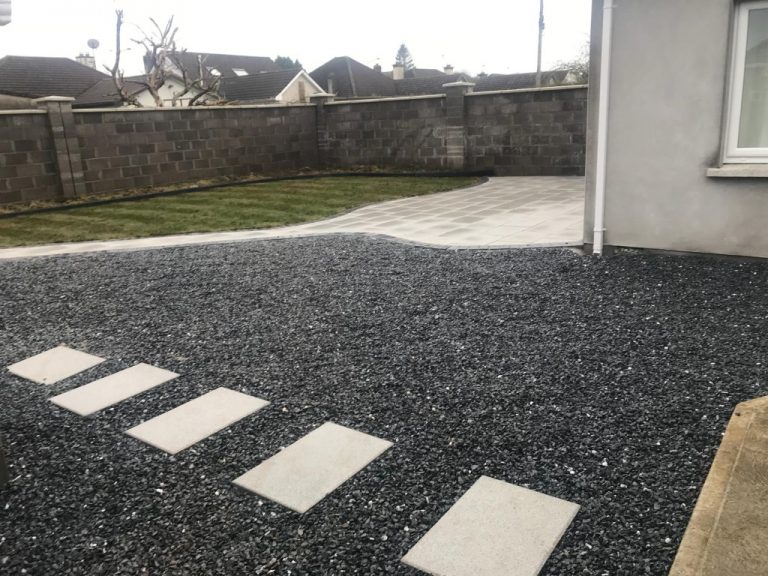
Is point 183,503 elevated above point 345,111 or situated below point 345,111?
below

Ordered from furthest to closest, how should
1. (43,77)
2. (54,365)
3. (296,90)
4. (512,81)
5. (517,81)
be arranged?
(512,81), (517,81), (296,90), (43,77), (54,365)

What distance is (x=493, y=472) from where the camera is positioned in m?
2.49

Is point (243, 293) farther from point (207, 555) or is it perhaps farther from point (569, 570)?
point (569, 570)

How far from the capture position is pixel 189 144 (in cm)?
1387

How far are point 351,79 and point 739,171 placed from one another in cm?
4489

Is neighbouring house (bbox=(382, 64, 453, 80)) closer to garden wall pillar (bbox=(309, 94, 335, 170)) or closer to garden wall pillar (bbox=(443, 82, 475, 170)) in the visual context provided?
garden wall pillar (bbox=(309, 94, 335, 170))

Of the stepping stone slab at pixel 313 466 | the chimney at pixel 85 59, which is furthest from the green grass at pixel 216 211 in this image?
the chimney at pixel 85 59

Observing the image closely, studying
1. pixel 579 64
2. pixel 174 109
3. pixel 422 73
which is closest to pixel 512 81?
pixel 579 64

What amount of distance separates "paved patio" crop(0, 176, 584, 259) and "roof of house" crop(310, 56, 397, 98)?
124ft

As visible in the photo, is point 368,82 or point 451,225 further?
point 368,82

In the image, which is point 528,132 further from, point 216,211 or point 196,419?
point 196,419

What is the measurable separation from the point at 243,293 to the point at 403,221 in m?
3.78

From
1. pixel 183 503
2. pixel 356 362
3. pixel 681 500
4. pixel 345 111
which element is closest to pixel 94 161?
pixel 345 111

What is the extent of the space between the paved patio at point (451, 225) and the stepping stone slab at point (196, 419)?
389cm
